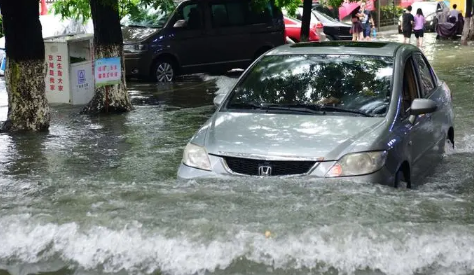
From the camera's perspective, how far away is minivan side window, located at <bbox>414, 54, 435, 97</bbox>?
7364 mm

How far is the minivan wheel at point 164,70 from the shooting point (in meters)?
16.5

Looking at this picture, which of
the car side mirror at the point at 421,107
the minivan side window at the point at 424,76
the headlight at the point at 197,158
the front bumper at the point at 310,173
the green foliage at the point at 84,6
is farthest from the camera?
the green foliage at the point at 84,6

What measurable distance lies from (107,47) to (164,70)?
4.75 meters

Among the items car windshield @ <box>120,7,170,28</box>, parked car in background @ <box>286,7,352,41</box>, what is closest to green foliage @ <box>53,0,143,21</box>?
car windshield @ <box>120,7,170,28</box>

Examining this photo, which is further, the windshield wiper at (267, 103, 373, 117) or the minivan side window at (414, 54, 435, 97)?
the minivan side window at (414, 54, 435, 97)

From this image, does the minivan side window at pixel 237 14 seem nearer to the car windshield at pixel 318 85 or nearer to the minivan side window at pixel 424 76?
the minivan side window at pixel 424 76

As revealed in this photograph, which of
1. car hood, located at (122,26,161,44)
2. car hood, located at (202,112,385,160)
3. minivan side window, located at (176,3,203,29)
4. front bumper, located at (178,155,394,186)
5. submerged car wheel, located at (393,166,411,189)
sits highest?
minivan side window, located at (176,3,203,29)

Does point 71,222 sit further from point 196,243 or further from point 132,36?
point 132,36

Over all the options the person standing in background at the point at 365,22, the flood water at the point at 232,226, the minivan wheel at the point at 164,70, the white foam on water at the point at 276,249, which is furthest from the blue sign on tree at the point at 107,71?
the person standing in background at the point at 365,22

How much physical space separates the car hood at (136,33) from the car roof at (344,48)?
913 centimetres

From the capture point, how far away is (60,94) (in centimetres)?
1327

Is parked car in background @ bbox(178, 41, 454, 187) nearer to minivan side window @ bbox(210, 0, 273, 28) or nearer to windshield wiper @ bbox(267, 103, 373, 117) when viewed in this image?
windshield wiper @ bbox(267, 103, 373, 117)

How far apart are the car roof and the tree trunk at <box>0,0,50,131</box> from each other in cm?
417

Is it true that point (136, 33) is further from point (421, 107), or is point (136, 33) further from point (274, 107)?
point (421, 107)
